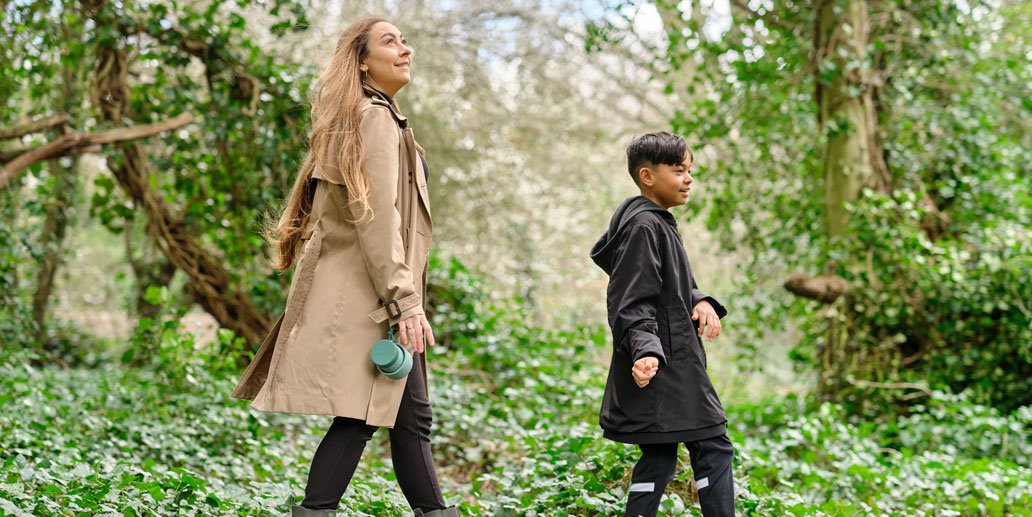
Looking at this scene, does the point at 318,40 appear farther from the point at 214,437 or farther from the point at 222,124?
the point at 214,437

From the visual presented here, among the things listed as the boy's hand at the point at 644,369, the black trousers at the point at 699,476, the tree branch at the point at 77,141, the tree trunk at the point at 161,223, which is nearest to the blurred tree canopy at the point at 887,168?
the tree branch at the point at 77,141

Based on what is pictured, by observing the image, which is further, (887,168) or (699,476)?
(887,168)

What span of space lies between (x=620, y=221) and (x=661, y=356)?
0.53 meters

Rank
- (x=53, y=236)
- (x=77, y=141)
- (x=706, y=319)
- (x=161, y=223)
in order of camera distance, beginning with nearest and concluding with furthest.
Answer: (x=706, y=319)
(x=77, y=141)
(x=161, y=223)
(x=53, y=236)

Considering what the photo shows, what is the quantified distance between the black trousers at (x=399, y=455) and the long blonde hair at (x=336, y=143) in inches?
22.1

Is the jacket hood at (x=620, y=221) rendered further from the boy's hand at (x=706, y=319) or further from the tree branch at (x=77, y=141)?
the tree branch at (x=77, y=141)

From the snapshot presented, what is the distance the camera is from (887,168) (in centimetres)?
682

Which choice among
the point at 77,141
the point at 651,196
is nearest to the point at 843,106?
the point at 651,196

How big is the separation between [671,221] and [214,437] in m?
2.83

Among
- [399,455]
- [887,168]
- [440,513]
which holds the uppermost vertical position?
[887,168]

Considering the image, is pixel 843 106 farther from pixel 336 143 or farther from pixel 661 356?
pixel 336 143

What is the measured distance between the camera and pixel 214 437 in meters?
4.47

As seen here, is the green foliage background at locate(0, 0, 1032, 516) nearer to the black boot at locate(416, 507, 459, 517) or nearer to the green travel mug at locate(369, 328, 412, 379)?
the black boot at locate(416, 507, 459, 517)

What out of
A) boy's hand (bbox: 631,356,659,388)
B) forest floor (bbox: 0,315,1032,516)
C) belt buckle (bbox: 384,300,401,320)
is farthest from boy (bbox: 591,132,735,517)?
belt buckle (bbox: 384,300,401,320)
